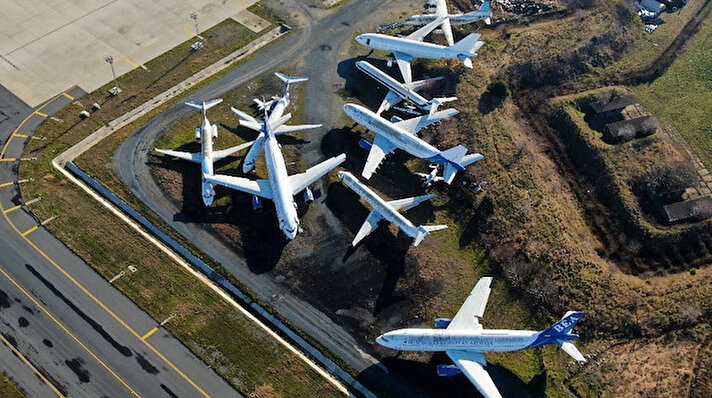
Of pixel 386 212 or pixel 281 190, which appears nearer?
pixel 281 190

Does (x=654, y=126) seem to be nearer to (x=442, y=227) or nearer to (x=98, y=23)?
(x=442, y=227)

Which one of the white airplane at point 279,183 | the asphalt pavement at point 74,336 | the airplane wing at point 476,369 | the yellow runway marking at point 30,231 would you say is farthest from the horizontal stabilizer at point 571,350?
the yellow runway marking at point 30,231

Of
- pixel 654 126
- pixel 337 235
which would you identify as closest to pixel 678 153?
pixel 654 126

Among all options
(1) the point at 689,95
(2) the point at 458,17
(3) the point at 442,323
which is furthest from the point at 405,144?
(1) the point at 689,95

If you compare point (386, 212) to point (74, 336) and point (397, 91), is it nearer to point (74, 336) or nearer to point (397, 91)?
point (397, 91)

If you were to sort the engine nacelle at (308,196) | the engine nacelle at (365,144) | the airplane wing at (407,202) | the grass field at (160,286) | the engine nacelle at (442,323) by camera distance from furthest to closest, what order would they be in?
the engine nacelle at (365,144) → the engine nacelle at (308,196) → the airplane wing at (407,202) → the engine nacelle at (442,323) → the grass field at (160,286)

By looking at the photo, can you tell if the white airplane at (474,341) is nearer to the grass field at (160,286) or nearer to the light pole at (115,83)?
the grass field at (160,286)

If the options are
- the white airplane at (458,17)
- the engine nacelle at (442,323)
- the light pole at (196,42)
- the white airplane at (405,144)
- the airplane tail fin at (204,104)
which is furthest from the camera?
the white airplane at (458,17)
